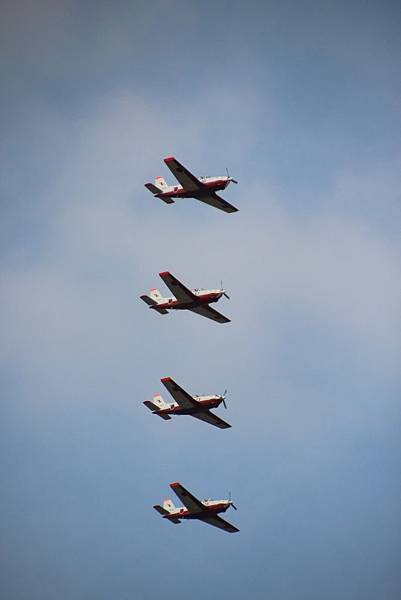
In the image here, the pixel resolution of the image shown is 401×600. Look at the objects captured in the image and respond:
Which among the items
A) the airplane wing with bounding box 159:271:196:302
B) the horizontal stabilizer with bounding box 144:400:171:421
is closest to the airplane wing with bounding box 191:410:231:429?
the horizontal stabilizer with bounding box 144:400:171:421

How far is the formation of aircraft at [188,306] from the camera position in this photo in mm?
89938

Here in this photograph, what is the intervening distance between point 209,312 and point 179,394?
33.1 ft

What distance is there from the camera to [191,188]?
9106 cm

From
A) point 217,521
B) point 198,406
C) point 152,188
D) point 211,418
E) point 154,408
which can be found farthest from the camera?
point 154,408

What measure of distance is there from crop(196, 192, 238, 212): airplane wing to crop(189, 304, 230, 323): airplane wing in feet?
35.8

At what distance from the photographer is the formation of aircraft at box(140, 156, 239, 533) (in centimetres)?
8994

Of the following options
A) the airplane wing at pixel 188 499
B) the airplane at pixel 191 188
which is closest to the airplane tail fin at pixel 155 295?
the airplane at pixel 191 188

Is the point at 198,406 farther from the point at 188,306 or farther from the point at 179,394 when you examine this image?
the point at 188,306

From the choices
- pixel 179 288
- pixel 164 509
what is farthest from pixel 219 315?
pixel 164 509

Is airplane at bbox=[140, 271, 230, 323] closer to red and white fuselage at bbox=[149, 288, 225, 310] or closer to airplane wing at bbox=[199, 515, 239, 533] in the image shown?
red and white fuselage at bbox=[149, 288, 225, 310]

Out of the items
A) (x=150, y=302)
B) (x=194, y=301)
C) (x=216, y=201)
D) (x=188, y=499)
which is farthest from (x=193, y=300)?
(x=188, y=499)

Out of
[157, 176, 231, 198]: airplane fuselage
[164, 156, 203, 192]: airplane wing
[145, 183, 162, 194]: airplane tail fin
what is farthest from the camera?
[145, 183, 162, 194]: airplane tail fin

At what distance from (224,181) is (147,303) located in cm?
1661

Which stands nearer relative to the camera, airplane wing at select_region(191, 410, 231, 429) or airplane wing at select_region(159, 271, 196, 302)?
airplane wing at select_region(159, 271, 196, 302)
